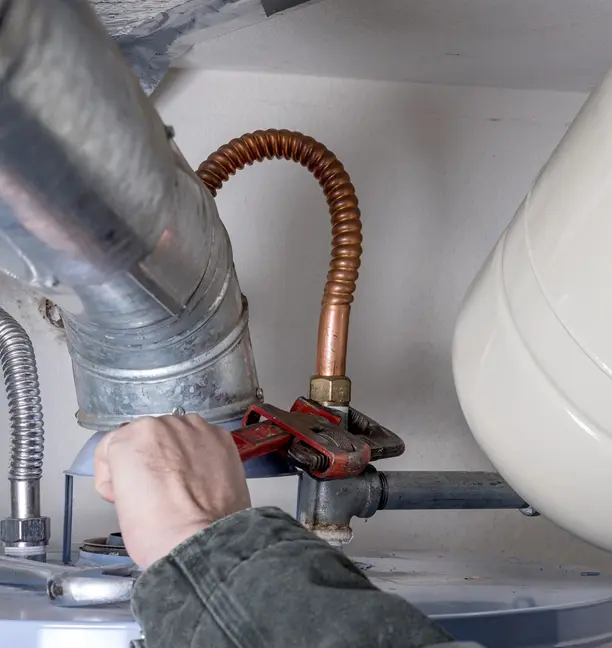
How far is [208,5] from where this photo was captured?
847 mm

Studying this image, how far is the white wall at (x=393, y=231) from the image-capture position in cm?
105

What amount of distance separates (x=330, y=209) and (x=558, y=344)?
0.40 metres

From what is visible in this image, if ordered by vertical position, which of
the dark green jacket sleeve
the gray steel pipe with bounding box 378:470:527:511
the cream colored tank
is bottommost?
the gray steel pipe with bounding box 378:470:527:511

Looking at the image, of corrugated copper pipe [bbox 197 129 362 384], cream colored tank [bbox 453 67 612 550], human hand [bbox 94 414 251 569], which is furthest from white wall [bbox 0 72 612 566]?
human hand [bbox 94 414 251 569]

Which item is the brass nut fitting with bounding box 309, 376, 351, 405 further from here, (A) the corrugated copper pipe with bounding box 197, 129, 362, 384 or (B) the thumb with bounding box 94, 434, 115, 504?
(B) the thumb with bounding box 94, 434, 115, 504

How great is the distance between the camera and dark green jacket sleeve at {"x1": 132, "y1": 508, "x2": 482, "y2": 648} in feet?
1.19

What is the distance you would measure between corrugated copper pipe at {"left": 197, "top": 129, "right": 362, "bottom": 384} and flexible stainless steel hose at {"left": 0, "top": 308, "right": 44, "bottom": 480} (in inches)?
9.7

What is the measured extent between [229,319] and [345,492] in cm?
18

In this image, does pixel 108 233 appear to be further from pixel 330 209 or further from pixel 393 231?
pixel 393 231

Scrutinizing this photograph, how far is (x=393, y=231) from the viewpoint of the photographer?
1.09 m

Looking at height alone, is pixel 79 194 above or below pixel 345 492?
above

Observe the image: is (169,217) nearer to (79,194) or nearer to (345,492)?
(79,194)

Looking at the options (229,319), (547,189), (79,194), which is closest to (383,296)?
(229,319)

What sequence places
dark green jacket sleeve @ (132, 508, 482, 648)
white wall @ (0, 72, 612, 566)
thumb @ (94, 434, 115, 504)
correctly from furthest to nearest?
1. white wall @ (0, 72, 612, 566)
2. thumb @ (94, 434, 115, 504)
3. dark green jacket sleeve @ (132, 508, 482, 648)
